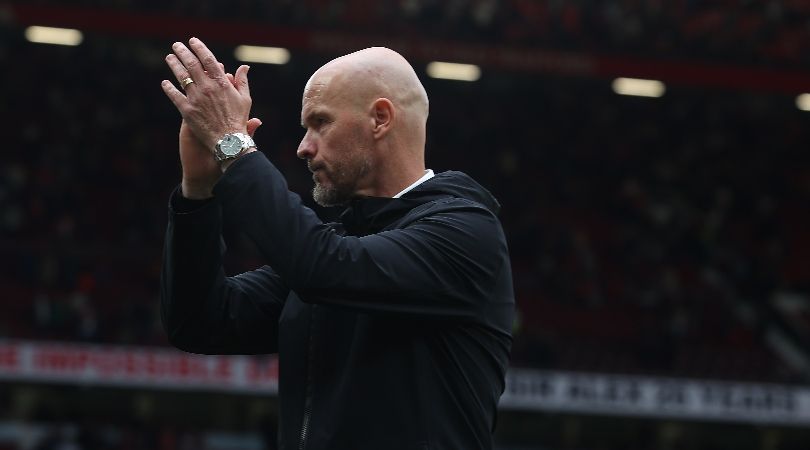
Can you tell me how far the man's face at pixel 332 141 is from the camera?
97.9 inches

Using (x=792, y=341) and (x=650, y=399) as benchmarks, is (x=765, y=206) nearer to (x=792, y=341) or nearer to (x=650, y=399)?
(x=792, y=341)

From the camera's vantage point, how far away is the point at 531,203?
68.6 feet

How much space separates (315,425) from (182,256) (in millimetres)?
411

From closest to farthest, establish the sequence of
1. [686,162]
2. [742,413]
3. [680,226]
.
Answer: [742,413] → [680,226] → [686,162]

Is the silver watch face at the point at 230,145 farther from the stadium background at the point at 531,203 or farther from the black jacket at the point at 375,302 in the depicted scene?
the stadium background at the point at 531,203

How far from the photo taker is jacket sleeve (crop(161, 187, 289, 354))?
8.26 ft

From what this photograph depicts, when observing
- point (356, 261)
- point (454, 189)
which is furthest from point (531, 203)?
point (356, 261)

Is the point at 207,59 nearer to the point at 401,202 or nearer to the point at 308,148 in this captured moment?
the point at 308,148

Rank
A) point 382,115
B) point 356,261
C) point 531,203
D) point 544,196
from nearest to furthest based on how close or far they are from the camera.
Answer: point 356,261
point 382,115
point 531,203
point 544,196

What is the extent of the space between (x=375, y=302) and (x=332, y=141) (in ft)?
1.11

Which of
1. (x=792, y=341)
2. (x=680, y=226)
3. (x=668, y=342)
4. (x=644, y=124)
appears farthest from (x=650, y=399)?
(x=644, y=124)

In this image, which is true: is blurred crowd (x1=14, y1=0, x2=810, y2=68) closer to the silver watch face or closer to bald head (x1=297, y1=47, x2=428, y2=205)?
bald head (x1=297, y1=47, x2=428, y2=205)

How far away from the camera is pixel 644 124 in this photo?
23547mm

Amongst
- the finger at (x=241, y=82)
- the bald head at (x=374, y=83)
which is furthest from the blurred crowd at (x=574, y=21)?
the finger at (x=241, y=82)
